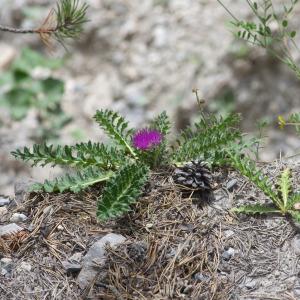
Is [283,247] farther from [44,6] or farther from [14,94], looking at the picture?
[44,6]

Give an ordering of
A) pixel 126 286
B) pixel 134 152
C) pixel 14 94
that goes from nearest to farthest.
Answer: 1. pixel 126 286
2. pixel 134 152
3. pixel 14 94

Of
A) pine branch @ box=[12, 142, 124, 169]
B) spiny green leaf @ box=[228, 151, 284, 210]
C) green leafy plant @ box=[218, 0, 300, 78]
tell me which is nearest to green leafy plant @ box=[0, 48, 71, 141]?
green leafy plant @ box=[218, 0, 300, 78]

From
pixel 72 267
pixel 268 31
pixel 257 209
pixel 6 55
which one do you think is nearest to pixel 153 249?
pixel 72 267

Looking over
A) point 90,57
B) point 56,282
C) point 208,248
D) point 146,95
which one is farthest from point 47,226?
point 90,57

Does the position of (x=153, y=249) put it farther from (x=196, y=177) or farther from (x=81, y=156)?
(x=81, y=156)

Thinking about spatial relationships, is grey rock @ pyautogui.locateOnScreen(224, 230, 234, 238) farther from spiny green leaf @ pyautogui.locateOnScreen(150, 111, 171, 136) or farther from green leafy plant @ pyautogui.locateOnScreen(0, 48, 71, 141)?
green leafy plant @ pyautogui.locateOnScreen(0, 48, 71, 141)

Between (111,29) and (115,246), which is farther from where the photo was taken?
(111,29)

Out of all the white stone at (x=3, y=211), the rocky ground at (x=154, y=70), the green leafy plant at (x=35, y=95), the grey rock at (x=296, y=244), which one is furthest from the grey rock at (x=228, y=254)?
the green leafy plant at (x=35, y=95)
